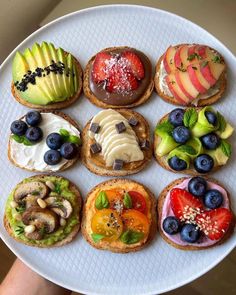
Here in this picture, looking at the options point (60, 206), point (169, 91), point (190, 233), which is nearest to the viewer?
point (190, 233)

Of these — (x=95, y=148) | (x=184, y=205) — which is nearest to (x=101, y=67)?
(x=95, y=148)

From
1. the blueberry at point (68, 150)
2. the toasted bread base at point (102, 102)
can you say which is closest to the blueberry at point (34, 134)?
the blueberry at point (68, 150)

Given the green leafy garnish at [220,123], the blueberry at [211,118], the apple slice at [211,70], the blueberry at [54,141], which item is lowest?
the blueberry at [54,141]

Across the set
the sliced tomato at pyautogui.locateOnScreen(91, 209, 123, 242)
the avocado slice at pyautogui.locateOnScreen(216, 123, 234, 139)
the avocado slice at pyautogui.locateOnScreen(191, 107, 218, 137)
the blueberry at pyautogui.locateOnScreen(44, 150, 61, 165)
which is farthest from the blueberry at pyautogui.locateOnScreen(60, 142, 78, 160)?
the avocado slice at pyautogui.locateOnScreen(216, 123, 234, 139)

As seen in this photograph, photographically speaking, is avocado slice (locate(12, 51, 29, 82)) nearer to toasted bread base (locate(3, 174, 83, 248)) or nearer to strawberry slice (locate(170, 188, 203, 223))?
toasted bread base (locate(3, 174, 83, 248))

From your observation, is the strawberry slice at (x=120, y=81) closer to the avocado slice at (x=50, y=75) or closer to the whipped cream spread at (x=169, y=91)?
the whipped cream spread at (x=169, y=91)

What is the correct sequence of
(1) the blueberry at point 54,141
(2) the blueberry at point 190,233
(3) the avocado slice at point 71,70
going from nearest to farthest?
A: 1. (2) the blueberry at point 190,233
2. (1) the blueberry at point 54,141
3. (3) the avocado slice at point 71,70

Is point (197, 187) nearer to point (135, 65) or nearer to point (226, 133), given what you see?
point (226, 133)
